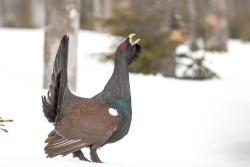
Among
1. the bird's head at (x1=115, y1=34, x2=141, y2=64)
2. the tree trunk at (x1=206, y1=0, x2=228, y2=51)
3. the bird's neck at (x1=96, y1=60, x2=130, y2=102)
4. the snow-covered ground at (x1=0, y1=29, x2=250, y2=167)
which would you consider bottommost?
the snow-covered ground at (x1=0, y1=29, x2=250, y2=167)

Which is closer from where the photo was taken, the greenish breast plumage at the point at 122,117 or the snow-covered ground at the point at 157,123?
the greenish breast plumage at the point at 122,117

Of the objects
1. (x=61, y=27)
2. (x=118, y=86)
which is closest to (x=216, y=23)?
(x=61, y=27)

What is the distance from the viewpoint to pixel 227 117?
32.3 ft

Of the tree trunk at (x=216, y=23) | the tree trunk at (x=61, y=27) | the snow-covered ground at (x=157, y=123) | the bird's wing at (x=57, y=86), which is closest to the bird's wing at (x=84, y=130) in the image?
the snow-covered ground at (x=157, y=123)

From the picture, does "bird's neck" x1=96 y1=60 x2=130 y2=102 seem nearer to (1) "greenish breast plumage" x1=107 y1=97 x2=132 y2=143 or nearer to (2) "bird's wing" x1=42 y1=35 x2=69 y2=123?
(1) "greenish breast plumage" x1=107 y1=97 x2=132 y2=143

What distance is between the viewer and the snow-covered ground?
25.2 feet

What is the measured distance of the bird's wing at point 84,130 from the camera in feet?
20.4

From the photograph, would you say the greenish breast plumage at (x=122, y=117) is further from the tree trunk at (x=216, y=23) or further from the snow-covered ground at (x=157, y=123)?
the tree trunk at (x=216, y=23)

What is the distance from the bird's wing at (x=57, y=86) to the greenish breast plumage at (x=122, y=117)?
49 centimetres

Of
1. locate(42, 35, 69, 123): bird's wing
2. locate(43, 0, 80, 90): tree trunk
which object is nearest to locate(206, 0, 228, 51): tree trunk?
locate(43, 0, 80, 90): tree trunk

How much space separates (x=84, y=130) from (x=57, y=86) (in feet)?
1.64

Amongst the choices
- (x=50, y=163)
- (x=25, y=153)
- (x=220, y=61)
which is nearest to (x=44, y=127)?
(x=25, y=153)

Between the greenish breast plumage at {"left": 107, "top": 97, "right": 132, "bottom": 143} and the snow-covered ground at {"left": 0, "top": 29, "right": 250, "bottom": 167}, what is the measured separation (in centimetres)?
28

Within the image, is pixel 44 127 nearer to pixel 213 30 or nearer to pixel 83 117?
pixel 83 117
